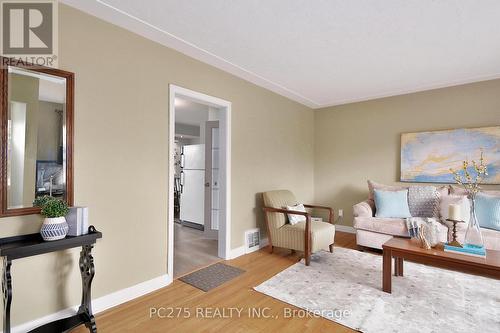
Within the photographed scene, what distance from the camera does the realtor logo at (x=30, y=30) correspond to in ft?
5.78

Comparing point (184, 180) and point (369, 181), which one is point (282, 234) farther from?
point (184, 180)

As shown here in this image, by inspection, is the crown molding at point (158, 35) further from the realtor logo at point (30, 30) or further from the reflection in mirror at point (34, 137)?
the reflection in mirror at point (34, 137)

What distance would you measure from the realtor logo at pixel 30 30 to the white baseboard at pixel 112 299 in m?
1.93

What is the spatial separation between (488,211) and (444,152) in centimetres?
109

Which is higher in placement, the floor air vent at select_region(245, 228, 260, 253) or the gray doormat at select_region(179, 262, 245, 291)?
the floor air vent at select_region(245, 228, 260, 253)

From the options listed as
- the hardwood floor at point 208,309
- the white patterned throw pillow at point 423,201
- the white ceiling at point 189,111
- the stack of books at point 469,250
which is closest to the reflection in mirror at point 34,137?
the hardwood floor at point 208,309

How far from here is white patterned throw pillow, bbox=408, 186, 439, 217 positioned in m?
3.70

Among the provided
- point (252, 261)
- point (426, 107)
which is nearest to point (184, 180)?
point (252, 261)

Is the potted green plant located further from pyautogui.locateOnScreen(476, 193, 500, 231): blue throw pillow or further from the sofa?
pyautogui.locateOnScreen(476, 193, 500, 231): blue throw pillow

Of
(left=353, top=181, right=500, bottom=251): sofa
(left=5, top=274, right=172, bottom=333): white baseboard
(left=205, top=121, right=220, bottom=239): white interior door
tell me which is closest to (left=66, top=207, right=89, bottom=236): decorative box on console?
(left=5, top=274, right=172, bottom=333): white baseboard

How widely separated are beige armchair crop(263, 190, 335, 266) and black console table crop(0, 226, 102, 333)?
2.24m

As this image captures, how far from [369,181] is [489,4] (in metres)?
2.83

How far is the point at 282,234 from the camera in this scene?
11.3 ft

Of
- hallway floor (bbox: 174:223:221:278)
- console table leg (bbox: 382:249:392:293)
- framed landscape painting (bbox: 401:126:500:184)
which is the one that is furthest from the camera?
framed landscape painting (bbox: 401:126:500:184)
